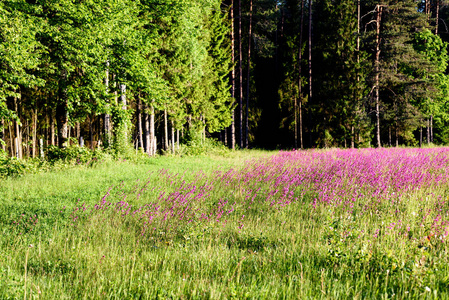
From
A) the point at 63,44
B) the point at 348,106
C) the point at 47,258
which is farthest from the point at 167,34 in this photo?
the point at 47,258

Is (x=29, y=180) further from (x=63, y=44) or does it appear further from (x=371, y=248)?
(x=371, y=248)

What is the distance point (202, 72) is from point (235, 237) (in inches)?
695

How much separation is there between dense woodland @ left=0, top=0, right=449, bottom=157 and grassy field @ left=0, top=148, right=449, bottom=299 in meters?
4.76

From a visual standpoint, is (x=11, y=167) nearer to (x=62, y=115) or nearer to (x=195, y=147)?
(x=62, y=115)

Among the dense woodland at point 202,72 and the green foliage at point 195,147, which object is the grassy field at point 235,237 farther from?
the green foliage at point 195,147

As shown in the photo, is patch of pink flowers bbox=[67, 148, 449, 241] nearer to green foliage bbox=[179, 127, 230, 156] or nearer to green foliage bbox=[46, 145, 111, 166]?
green foliage bbox=[46, 145, 111, 166]

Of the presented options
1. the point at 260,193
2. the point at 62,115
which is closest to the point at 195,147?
the point at 62,115

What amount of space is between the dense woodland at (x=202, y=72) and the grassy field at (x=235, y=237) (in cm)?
476

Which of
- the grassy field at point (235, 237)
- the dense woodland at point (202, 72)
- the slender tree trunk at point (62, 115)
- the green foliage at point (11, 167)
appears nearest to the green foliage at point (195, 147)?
the dense woodland at point (202, 72)

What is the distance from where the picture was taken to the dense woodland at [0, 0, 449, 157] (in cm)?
1069

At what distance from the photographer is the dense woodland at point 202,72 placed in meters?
10.7

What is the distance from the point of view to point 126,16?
1217cm

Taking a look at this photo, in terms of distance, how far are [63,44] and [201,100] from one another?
452 inches

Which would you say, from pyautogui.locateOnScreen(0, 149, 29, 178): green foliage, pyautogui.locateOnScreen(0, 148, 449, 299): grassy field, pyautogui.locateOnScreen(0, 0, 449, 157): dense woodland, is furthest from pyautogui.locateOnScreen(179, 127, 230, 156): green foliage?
pyautogui.locateOnScreen(0, 148, 449, 299): grassy field
